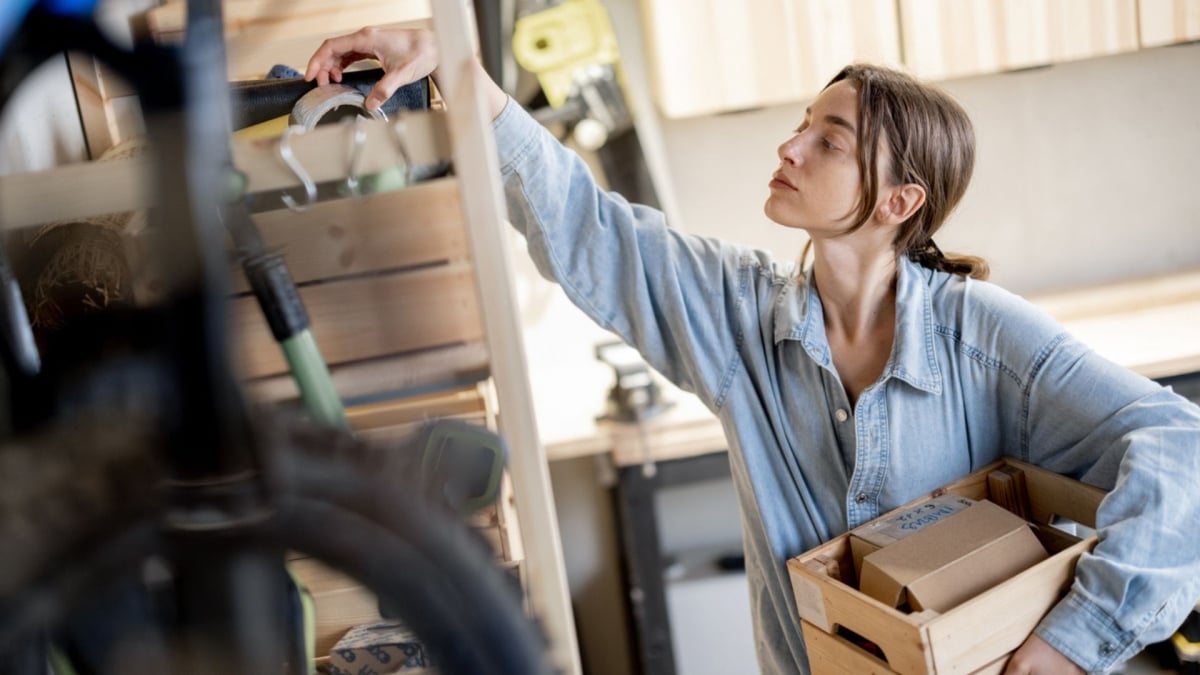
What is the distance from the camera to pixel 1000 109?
2.16m

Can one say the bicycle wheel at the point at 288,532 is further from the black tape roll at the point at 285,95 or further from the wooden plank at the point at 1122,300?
the wooden plank at the point at 1122,300

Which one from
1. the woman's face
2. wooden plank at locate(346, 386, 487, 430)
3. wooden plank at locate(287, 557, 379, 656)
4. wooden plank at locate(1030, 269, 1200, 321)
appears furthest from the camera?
wooden plank at locate(1030, 269, 1200, 321)

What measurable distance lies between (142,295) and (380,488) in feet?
0.66

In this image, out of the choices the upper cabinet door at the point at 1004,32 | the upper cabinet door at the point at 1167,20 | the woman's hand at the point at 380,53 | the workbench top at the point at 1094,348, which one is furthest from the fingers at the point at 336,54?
the upper cabinet door at the point at 1167,20

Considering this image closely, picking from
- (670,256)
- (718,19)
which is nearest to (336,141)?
(670,256)

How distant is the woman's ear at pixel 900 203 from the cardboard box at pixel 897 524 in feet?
1.09

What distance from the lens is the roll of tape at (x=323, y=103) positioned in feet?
2.14

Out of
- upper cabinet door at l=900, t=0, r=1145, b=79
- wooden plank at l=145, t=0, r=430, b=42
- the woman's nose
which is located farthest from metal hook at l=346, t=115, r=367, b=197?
upper cabinet door at l=900, t=0, r=1145, b=79

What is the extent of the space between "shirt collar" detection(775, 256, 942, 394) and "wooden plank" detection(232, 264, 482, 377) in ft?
1.50

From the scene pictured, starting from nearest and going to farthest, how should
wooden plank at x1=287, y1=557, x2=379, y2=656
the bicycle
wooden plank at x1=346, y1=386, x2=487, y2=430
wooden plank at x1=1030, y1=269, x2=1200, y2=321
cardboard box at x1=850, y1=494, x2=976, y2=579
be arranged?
the bicycle → wooden plank at x1=287, y1=557, x2=379, y2=656 → wooden plank at x1=346, y1=386, x2=487, y2=430 → cardboard box at x1=850, y1=494, x2=976, y2=579 → wooden plank at x1=1030, y1=269, x2=1200, y2=321

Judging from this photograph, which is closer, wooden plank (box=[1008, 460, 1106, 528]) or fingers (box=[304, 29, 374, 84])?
fingers (box=[304, 29, 374, 84])

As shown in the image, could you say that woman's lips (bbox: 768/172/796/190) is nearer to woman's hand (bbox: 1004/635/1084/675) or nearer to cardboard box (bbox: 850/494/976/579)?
cardboard box (bbox: 850/494/976/579)

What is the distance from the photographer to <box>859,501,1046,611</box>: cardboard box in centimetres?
91

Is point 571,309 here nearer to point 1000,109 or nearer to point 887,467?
point 1000,109
